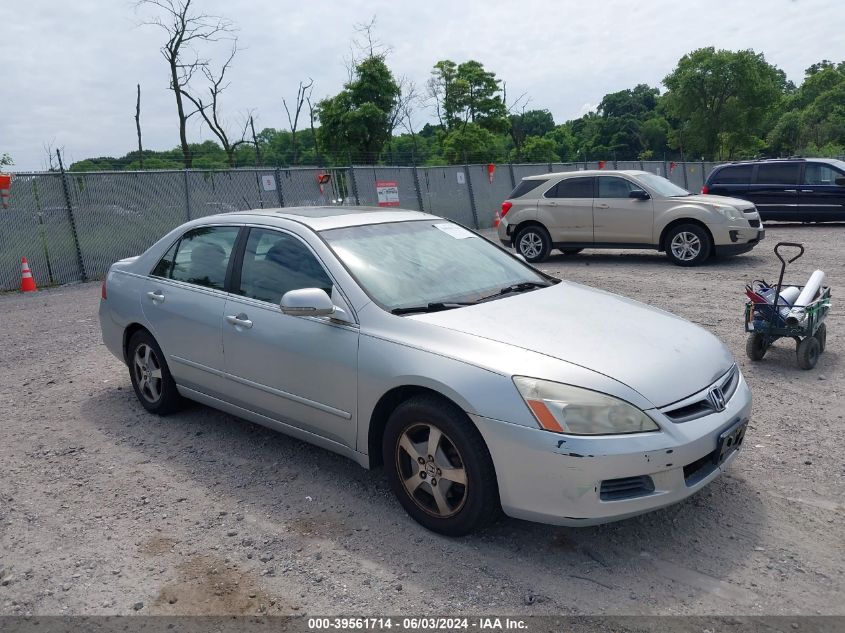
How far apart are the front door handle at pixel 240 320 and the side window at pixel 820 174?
16.5 metres

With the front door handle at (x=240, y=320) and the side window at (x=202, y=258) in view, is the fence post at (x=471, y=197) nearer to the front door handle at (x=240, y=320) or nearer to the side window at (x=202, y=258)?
the side window at (x=202, y=258)

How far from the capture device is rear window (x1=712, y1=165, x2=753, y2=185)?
57.3ft

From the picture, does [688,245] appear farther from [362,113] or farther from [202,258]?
[362,113]

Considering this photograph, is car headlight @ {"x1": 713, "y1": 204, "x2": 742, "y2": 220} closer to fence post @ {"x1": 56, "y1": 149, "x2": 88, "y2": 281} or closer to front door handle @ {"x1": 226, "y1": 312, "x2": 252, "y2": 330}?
front door handle @ {"x1": 226, "y1": 312, "x2": 252, "y2": 330}

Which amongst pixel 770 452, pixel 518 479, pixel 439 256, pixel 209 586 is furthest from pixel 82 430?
pixel 770 452

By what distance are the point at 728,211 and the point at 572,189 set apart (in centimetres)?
264

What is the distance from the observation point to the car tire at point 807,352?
5.84 meters

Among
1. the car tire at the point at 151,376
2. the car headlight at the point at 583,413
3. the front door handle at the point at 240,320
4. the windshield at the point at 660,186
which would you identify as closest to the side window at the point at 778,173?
the windshield at the point at 660,186

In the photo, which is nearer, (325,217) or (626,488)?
(626,488)

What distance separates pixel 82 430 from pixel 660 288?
7.50 meters

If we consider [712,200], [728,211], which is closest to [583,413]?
[728,211]

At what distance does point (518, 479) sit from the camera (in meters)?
3.12

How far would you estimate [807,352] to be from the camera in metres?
5.86

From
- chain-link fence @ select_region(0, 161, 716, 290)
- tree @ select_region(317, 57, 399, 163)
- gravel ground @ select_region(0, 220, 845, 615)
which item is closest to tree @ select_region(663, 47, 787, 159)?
tree @ select_region(317, 57, 399, 163)
